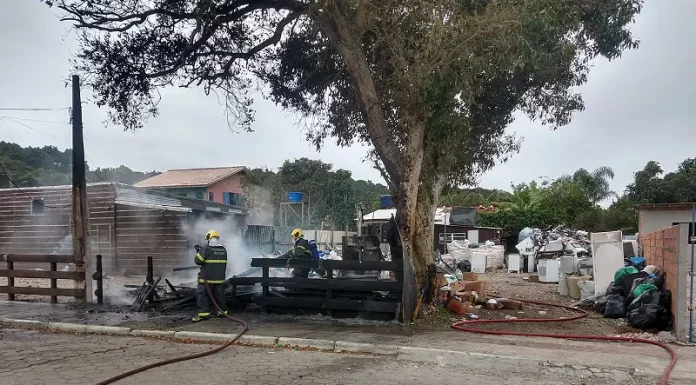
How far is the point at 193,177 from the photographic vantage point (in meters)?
39.9

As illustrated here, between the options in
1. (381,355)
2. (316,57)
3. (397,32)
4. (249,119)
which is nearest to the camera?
(381,355)

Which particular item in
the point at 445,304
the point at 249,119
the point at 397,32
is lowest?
the point at 445,304

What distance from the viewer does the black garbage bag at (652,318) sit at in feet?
28.6

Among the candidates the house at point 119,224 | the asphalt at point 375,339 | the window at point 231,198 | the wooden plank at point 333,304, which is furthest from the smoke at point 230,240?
the window at point 231,198

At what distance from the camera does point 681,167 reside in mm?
36281

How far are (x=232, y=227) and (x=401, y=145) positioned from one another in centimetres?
1257

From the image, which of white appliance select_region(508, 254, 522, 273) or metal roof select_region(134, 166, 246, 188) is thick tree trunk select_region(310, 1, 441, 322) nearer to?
white appliance select_region(508, 254, 522, 273)

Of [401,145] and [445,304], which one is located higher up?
[401,145]

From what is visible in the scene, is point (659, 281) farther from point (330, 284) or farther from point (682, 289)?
point (330, 284)

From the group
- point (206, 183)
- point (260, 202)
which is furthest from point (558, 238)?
point (206, 183)

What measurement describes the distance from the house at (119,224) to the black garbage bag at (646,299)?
13.8m

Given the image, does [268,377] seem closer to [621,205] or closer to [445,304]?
[445,304]

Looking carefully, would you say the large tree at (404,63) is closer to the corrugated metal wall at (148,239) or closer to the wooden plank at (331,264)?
the wooden plank at (331,264)

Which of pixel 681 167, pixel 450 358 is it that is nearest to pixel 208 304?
pixel 450 358
